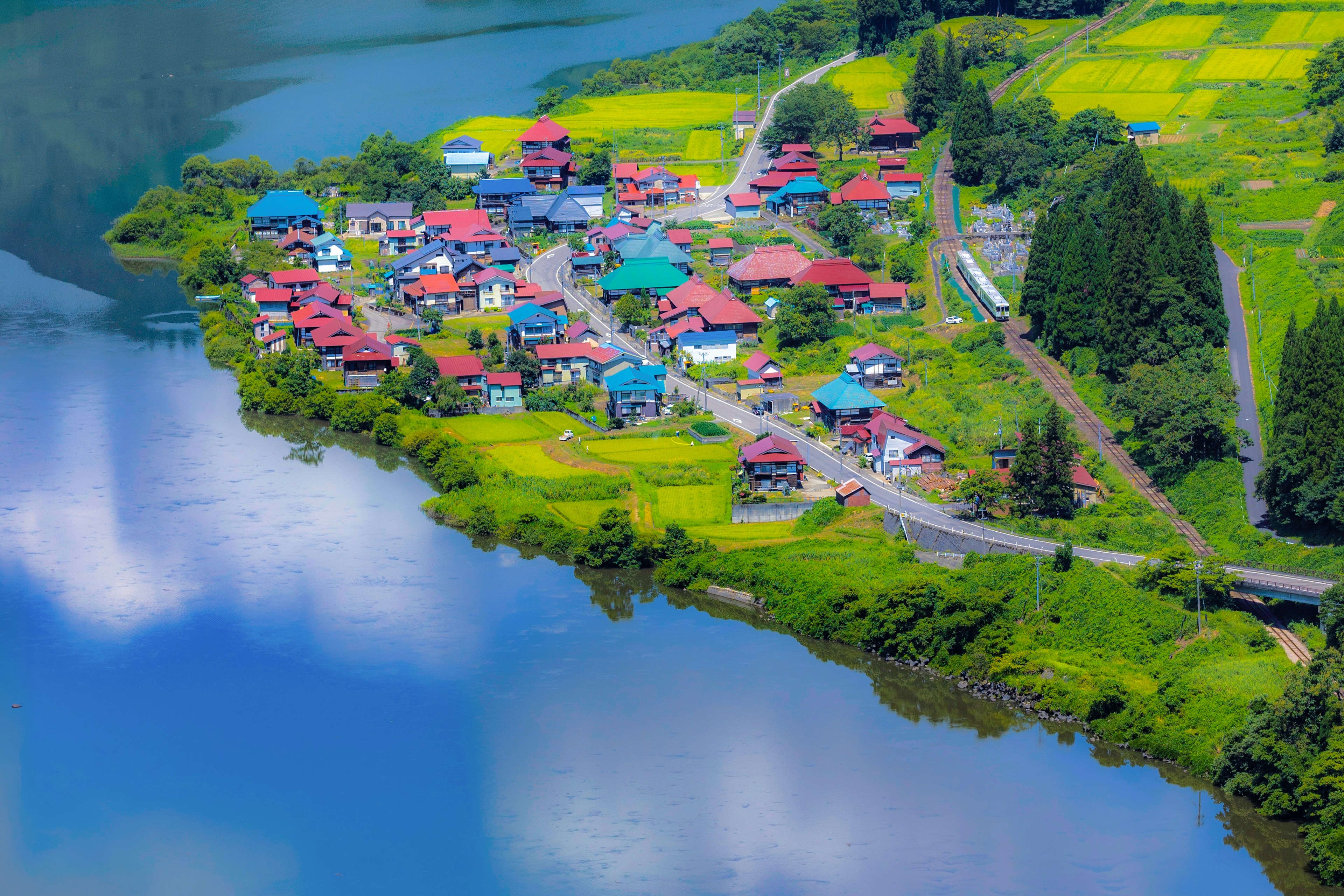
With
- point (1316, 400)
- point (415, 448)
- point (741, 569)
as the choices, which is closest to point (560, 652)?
point (741, 569)

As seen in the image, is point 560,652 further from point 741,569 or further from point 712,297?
point 712,297

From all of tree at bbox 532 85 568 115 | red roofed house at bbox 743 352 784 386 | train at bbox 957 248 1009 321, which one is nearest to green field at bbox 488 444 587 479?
red roofed house at bbox 743 352 784 386

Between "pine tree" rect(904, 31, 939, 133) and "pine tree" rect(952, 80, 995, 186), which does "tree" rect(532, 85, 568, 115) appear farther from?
"pine tree" rect(952, 80, 995, 186)

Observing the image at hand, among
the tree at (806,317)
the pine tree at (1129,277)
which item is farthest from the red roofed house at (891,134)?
the pine tree at (1129,277)

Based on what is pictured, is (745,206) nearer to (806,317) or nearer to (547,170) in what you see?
(547,170)

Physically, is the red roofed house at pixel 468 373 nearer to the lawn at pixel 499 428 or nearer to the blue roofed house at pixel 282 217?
the lawn at pixel 499 428

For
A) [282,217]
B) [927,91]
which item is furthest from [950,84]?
[282,217]
